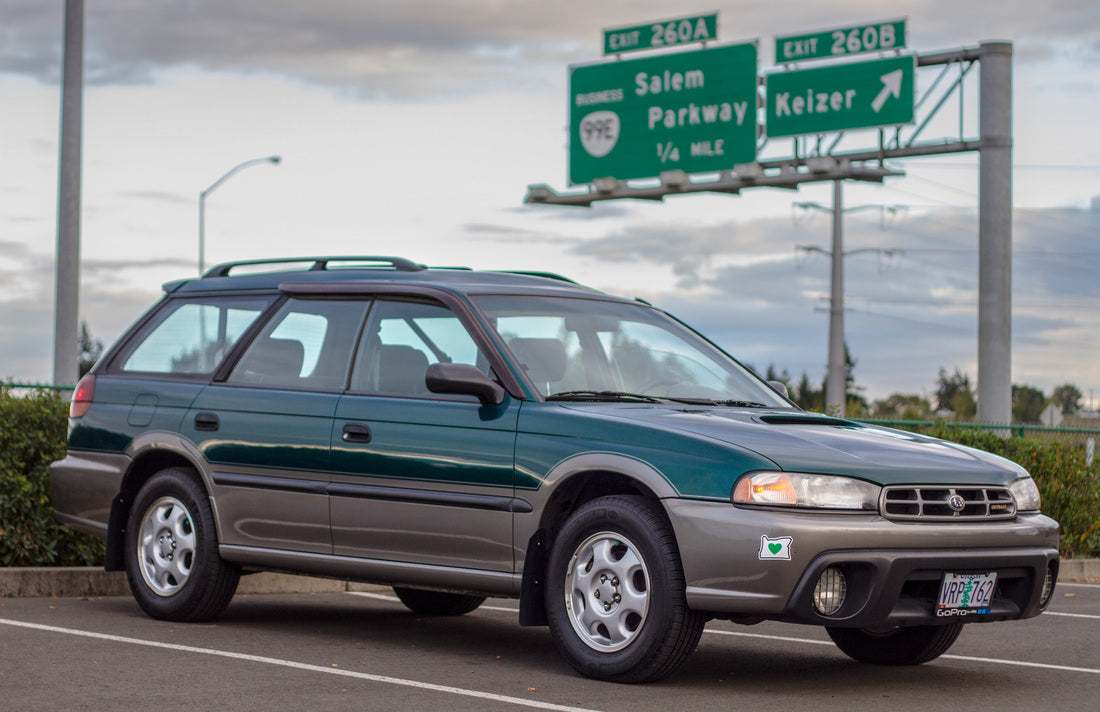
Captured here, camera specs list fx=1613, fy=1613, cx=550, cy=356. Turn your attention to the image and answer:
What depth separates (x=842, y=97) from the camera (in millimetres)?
27844

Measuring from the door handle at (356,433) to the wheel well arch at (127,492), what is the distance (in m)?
1.46

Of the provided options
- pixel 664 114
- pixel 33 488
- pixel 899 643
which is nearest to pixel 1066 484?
pixel 899 643


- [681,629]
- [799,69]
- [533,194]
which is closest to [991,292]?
[799,69]

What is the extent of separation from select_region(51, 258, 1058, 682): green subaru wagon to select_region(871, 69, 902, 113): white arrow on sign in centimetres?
1926

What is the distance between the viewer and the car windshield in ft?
25.4

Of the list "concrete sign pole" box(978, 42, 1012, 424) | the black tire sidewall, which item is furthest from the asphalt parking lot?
"concrete sign pole" box(978, 42, 1012, 424)

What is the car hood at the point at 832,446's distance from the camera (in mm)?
6668

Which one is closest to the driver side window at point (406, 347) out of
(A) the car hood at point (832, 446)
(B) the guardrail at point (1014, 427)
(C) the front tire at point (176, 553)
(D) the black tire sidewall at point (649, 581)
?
(A) the car hood at point (832, 446)

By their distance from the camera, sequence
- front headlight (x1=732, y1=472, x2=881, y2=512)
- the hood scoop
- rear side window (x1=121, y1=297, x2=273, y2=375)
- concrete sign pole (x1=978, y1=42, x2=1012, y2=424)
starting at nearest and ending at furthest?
front headlight (x1=732, y1=472, x2=881, y2=512) → the hood scoop → rear side window (x1=121, y1=297, x2=273, y2=375) → concrete sign pole (x1=978, y1=42, x2=1012, y2=424)

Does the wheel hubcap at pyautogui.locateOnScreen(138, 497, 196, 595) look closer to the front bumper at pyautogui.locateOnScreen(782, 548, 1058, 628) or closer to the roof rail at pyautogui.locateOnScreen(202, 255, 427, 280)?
the roof rail at pyautogui.locateOnScreen(202, 255, 427, 280)

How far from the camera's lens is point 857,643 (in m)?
7.95

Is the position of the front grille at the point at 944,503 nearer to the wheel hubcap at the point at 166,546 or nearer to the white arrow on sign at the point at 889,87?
the wheel hubcap at the point at 166,546

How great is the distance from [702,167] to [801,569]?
23718mm

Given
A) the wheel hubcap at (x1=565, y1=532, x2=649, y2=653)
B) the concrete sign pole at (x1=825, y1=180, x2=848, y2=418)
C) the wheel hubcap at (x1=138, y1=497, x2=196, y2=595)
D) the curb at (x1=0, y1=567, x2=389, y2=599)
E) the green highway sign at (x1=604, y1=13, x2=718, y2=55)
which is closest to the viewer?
the wheel hubcap at (x1=565, y1=532, x2=649, y2=653)
